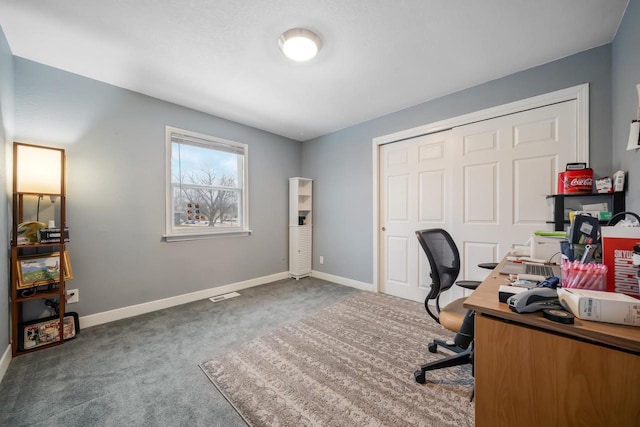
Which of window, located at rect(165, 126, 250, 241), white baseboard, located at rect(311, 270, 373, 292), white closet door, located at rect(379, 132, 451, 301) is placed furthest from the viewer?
white baseboard, located at rect(311, 270, 373, 292)

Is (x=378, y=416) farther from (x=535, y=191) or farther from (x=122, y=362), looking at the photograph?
(x=535, y=191)

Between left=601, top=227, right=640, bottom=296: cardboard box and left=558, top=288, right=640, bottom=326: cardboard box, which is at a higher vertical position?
left=601, top=227, right=640, bottom=296: cardboard box

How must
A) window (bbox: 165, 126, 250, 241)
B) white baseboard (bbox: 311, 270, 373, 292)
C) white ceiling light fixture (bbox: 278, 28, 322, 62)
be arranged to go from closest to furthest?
white ceiling light fixture (bbox: 278, 28, 322, 62) → window (bbox: 165, 126, 250, 241) → white baseboard (bbox: 311, 270, 373, 292)

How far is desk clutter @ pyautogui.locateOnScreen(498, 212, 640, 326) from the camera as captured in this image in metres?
0.74

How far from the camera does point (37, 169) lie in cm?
200

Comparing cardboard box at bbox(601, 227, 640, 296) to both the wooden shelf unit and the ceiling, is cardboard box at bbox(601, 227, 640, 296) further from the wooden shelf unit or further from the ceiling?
the wooden shelf unit

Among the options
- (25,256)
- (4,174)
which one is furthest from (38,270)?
(4,174)

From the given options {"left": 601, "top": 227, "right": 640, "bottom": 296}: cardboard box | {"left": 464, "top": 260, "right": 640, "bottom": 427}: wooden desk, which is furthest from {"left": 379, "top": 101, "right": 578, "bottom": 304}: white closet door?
{"left": 464, "top": 260, "right": 640, "bottom": 427}: wooden desk

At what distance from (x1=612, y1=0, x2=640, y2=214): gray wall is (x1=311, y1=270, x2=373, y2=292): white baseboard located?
8.74ft

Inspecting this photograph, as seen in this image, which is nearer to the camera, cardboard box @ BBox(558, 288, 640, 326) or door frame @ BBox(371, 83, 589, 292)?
cardboard box @ BBox(558, 288, 640, 326)

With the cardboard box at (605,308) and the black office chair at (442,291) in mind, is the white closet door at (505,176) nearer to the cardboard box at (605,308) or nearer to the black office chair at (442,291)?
the black office chair at (442,291)

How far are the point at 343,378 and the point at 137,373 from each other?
4.83 feet

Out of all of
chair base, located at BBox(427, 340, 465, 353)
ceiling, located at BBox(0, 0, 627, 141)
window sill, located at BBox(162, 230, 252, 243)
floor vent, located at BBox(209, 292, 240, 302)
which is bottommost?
floor vent, located at BBox(209, 292, 240, 302)

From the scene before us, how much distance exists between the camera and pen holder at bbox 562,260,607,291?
2.91ft
